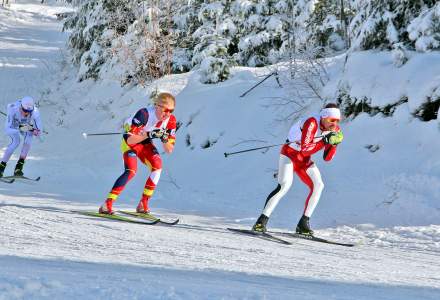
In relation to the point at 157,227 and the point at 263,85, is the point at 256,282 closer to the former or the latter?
the point at 157,227

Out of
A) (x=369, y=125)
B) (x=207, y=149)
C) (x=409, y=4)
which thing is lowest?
(x=207, y=149)

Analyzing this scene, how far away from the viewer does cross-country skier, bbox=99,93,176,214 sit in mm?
9039

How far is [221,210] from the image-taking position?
1084 centimetres

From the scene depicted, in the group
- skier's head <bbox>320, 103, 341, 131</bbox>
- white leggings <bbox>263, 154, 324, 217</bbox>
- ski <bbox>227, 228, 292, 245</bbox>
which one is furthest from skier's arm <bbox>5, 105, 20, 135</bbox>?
skier's head <bbox>320, 103, 341, 131</bbox>

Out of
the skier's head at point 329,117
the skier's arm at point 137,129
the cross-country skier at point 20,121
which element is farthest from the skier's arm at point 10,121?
the skier's head at point 329,117

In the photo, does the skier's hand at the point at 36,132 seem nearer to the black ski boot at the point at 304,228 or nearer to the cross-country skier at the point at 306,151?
the cross-country skier at the point at 306,151

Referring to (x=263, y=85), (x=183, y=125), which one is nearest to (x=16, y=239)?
(x=183, y=125)

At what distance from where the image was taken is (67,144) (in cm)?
1922

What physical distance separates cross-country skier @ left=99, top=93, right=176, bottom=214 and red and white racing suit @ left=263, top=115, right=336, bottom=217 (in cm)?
165

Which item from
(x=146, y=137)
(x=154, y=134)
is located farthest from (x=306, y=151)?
(x=146, y=137)

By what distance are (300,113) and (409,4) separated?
319 cm

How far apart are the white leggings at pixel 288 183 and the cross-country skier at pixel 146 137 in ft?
5.42

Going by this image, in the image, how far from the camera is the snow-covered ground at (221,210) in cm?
507

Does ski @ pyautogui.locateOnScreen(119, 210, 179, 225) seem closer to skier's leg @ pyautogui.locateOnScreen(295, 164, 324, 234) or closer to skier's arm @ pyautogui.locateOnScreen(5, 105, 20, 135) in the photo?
skier's leg @ pyautogui.locateOnScreen(295, 164, 324, 234)
